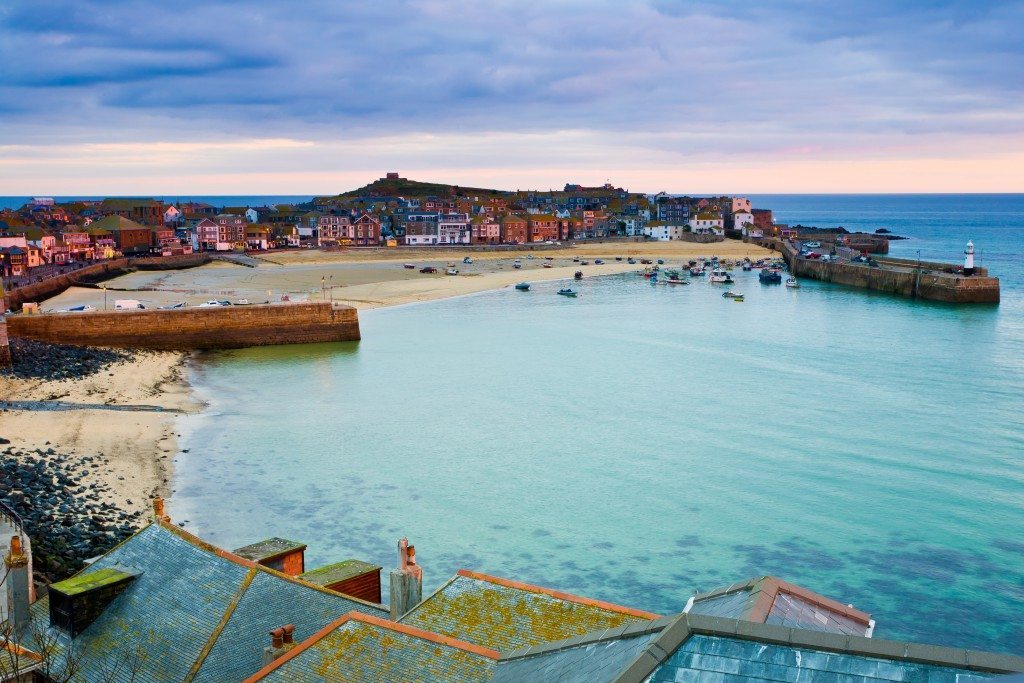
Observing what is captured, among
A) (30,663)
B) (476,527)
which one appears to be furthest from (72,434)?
(30,663)

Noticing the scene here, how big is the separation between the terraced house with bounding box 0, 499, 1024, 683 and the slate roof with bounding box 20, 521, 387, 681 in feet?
0.06

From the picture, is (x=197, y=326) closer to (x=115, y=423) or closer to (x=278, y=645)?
(x=115, y=423)

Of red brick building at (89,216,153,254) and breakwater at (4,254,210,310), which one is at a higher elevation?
red brick building at (89,216,153,254)

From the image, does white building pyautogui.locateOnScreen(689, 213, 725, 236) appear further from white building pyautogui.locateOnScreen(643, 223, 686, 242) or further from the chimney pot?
the chimney pot

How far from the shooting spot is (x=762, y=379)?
39.8 m

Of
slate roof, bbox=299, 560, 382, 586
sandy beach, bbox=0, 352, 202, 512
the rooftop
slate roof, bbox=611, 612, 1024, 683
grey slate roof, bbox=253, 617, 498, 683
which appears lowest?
sandy beach, bbox=0, 352, 202, 512

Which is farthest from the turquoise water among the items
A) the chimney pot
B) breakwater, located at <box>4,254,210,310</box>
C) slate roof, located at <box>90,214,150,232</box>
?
slate roof, located at <box>90,214,150,232</box>

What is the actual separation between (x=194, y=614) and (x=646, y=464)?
1756cm

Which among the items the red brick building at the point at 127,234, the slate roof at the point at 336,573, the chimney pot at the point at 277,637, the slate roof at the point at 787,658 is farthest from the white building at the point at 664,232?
the slate roof at the point at 787,658

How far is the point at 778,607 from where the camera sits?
7.96 m

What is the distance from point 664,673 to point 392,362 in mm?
38562

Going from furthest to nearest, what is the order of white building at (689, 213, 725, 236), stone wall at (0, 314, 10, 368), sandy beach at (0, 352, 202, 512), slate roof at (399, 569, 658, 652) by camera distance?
white building at (689, 213, 725, 236) < stone wall at (0, 314, 10, 368) < sandy beach at (0, 352, 202, 512) < slate roof at (399, 569, 658, 652)

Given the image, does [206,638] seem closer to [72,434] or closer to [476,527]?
[476,527]

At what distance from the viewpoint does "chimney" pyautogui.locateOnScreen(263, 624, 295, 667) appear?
988cm
